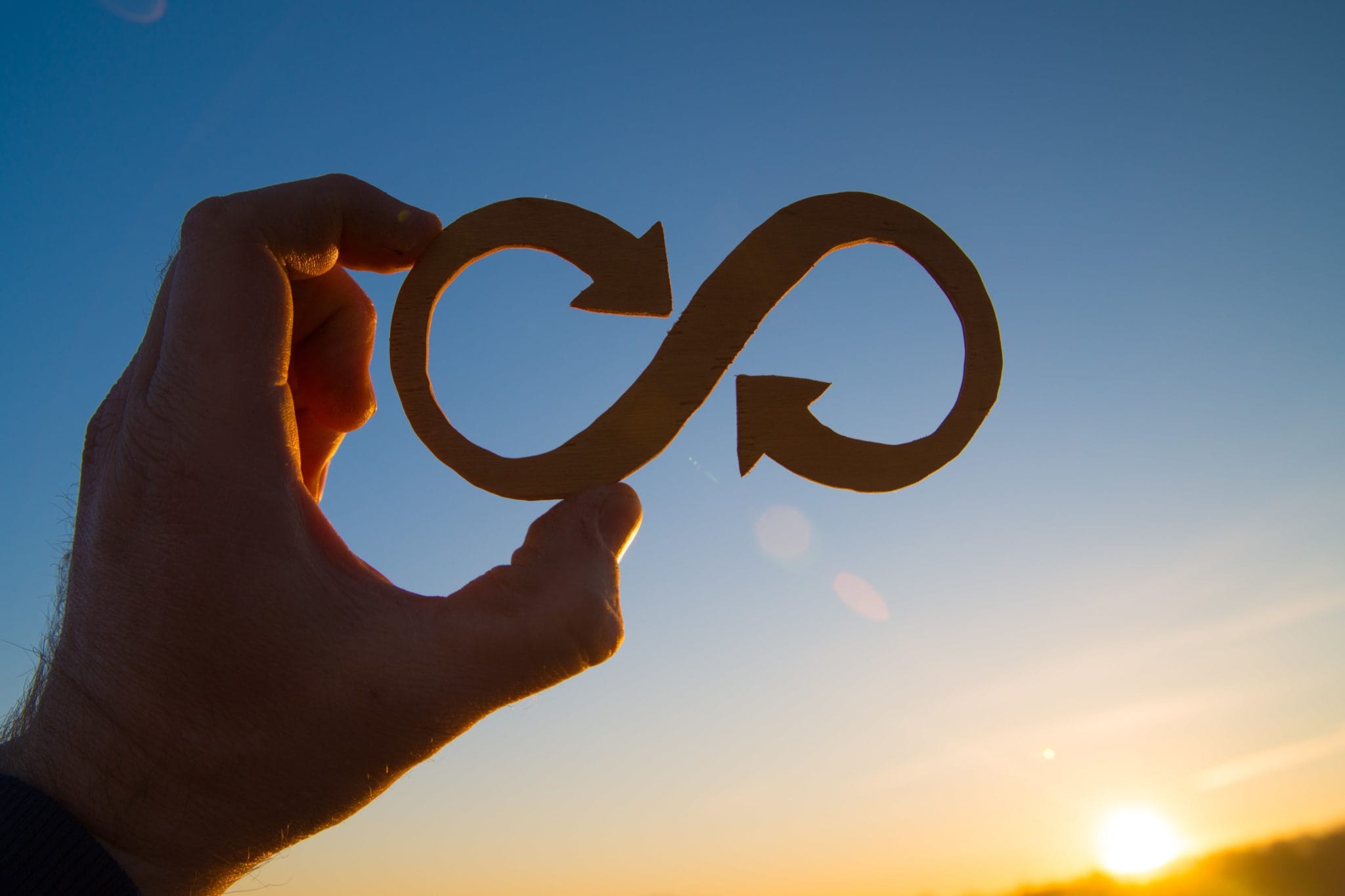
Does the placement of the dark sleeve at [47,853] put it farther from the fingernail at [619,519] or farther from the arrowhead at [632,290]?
the arrowhead at [632,290]

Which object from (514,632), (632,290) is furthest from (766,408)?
(514,632)

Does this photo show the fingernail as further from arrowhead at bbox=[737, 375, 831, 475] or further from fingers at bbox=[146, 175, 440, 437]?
fingers at bbox=[146, 175, 440, 437]

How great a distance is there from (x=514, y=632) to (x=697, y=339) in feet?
4.36

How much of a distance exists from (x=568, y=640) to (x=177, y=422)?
1076 mm

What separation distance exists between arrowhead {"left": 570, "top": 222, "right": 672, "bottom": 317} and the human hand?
3.46 feet

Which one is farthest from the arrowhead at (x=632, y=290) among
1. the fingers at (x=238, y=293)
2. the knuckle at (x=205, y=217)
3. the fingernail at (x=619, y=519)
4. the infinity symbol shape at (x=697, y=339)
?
the knuckle at (x=205, y=217)

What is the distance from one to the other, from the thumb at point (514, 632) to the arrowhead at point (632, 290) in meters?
1.00

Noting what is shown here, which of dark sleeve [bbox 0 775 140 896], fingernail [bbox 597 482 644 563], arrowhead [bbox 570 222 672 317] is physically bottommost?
dark sleeve [bbox 0 775 140 896]

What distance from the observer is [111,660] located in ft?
6.49

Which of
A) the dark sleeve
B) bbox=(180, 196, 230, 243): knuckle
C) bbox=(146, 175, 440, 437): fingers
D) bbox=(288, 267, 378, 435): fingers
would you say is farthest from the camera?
bbox=(288, 267, 378, 435): fingers

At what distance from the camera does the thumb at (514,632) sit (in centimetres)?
203

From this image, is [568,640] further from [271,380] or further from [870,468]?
[870,468]

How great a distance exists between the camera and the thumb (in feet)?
6.67

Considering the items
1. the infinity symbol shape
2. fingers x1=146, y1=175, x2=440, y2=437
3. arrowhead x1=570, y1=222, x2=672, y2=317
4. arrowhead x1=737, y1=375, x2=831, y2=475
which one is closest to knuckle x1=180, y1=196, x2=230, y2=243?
fingers x1=146, y1=175, x2=440, y2=437
